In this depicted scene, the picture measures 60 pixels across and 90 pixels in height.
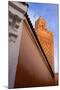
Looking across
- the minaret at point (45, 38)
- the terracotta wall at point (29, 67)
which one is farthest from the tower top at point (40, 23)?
the terracotta wall at point (29, 67)

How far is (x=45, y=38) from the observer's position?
6.39 feet

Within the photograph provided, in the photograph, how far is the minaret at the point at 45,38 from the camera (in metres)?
1.93

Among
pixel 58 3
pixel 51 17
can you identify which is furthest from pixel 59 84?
pixel 58 3

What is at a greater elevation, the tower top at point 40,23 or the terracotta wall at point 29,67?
the tower top at point 40,23

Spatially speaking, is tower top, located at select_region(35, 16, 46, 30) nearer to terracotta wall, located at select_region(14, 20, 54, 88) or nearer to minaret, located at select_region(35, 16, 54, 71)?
minaret, located at select_region(35, 16, 54, 71)

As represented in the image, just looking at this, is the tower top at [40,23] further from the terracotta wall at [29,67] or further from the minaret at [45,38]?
the terracotta wall at [29,67]

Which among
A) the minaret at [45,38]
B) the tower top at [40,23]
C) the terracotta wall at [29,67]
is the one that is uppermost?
the tower top at [40,23]

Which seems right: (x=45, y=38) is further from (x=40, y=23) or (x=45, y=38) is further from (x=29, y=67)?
(x=29, y=67)

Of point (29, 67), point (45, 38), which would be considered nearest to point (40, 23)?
point (45, 38)

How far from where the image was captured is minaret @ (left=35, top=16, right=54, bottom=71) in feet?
6.32

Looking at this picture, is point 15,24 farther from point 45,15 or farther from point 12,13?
point 45,15

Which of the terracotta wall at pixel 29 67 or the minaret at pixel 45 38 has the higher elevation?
the minaret at pixel 45 38

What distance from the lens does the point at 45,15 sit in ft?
6.39

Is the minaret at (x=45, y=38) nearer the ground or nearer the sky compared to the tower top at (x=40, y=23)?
nearer the ground
